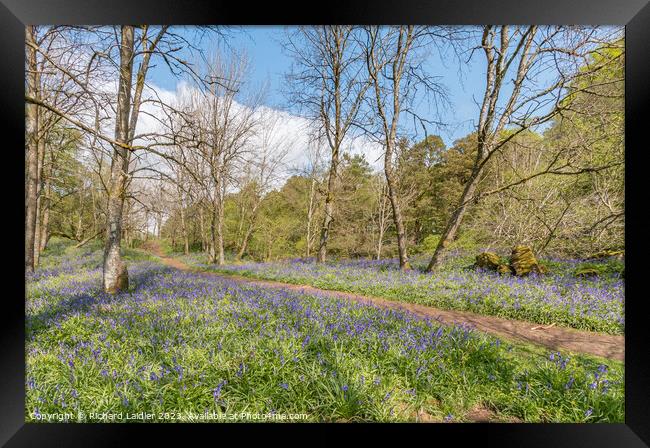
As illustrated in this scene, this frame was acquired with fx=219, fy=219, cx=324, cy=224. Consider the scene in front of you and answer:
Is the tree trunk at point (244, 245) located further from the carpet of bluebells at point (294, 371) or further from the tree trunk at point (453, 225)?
the tree trunk at point (453, 225)

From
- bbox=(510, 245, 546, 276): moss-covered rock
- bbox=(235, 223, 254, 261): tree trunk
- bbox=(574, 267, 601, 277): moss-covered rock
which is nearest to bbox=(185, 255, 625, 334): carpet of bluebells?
bbox=(574, 267, 601, 277): moss-covered rock

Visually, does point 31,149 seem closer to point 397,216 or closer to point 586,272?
point 397,216

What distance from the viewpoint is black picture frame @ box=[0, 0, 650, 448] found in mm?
1984

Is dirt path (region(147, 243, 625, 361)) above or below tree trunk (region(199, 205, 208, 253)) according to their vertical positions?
below

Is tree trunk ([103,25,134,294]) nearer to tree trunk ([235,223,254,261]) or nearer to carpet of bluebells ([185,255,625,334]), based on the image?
carpet of bluebells ([185,255,625,334])

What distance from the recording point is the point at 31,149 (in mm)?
3969

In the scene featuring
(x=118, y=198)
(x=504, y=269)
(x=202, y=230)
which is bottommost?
(x=504, y=269)

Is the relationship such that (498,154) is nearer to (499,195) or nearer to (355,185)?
(499,195)

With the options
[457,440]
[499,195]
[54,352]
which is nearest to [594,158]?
[499,195]

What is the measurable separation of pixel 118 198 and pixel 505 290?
6.82m

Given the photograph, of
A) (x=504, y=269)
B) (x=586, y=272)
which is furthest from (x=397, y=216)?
(x=586, y=272)

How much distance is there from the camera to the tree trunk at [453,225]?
15.3 ft

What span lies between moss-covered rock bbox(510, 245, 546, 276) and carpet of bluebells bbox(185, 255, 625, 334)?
161mm
